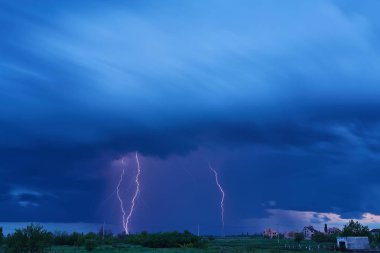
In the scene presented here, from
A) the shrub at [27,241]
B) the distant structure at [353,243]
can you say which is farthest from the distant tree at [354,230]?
the shrub at [27,241]

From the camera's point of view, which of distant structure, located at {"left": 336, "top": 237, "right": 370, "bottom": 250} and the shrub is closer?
the shrub

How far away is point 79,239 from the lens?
413 feet

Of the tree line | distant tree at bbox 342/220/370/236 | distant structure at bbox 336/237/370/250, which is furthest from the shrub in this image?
distant tree at bbox 342/220/370/236

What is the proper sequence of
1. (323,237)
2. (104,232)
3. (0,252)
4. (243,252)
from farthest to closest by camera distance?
(104,232)
(323,237)
(243,252)
(0,252)

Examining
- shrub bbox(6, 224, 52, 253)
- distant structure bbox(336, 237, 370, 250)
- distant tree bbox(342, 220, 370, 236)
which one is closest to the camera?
shrub bbox(6, 224, 52, 253)

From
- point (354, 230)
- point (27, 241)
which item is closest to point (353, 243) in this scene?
point (354, 230)

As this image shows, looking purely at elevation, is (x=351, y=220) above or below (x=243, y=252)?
above

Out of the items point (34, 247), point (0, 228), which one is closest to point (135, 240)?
point (0, 228)

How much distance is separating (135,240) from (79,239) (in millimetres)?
→ 21145

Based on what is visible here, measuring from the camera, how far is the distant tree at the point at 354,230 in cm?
13812

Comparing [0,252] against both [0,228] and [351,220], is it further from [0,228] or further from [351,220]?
[351,220]

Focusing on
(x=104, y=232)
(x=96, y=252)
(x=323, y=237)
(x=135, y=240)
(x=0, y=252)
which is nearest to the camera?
(x=0, y=252)

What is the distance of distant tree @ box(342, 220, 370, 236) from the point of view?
13812cm

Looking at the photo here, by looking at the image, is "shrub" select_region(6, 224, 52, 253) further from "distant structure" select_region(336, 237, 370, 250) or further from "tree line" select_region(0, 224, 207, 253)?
"distant structure" select_region(336, 237, 370, 250)
